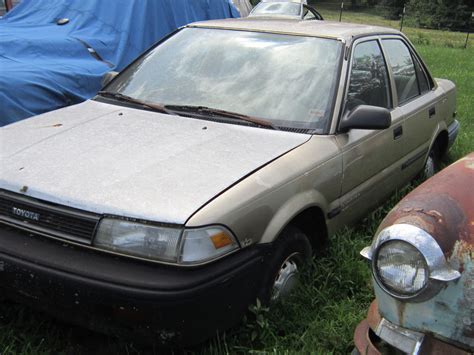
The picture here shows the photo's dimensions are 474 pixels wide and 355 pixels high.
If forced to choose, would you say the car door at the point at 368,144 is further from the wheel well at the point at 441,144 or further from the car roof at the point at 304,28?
the wheel well at the point at 441,144

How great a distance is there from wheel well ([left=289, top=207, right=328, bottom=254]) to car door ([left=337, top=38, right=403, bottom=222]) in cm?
22

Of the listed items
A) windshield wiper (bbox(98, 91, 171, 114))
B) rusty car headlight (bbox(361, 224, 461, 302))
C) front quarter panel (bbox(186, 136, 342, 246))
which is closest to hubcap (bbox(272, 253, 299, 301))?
front quarter panel (bbox(186, 136, 342, 246))

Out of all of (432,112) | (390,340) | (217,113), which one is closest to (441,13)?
(432,112)

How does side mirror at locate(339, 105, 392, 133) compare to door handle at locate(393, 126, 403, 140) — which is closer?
side mirror at locate(339, 105, 392, 133)

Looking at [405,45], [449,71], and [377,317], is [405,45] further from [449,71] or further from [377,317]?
[449,71]

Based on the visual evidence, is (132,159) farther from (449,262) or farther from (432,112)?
(432,112)

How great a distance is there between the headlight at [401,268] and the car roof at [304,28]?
216 cm

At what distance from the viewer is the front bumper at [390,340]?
5.49 ft

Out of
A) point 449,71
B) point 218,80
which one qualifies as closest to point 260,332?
point 218,80

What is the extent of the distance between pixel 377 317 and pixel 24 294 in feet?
5.08

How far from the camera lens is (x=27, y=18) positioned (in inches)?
259

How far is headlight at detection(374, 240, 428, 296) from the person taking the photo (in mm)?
1642

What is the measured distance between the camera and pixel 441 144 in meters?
4.99

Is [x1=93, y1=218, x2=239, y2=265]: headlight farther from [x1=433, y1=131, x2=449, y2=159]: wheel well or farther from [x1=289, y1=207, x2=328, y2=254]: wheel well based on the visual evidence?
[x1=433, y1=131, x2=449, y2=159]: wheel well
